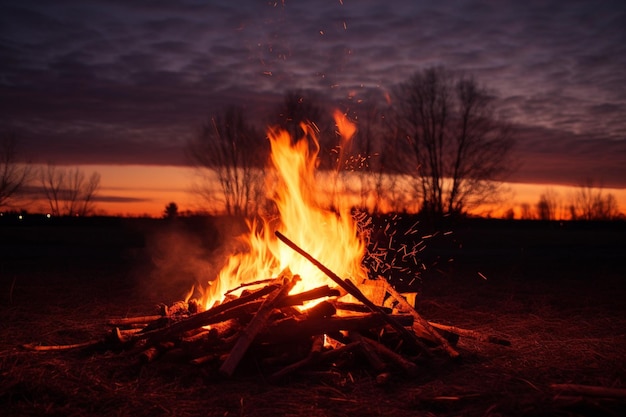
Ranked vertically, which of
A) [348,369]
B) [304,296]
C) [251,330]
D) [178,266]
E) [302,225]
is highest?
[302,225]

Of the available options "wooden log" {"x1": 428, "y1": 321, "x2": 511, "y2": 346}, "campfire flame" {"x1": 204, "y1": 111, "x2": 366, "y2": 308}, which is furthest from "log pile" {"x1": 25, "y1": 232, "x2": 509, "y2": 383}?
"campfire flame" {"x1": 204, "y1": 111, "x2": 366, "y2": 308}

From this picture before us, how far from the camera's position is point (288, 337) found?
5473 mm

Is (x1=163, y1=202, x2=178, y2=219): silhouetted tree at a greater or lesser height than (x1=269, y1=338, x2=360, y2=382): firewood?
greater

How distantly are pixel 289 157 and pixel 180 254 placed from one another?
6573 millimetres

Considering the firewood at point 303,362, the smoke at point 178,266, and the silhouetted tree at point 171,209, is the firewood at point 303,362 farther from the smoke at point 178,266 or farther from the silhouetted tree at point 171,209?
the silhouetted tree at point 171,209

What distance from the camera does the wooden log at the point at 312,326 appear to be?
5465 mm

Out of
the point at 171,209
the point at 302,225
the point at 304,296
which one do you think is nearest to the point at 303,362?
the point at 304,296

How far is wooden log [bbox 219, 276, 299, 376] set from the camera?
4.98 m

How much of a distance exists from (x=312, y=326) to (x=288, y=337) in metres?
0.27

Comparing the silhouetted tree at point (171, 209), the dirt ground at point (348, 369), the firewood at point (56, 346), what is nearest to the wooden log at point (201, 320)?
the dirt ground at point (348, 369)

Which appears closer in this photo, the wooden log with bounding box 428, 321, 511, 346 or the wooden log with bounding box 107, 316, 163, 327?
the wooden log with bounding box 428, 321, 511, 346

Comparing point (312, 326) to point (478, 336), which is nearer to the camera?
point (312, 326)

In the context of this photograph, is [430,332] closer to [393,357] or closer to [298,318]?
[393,357]

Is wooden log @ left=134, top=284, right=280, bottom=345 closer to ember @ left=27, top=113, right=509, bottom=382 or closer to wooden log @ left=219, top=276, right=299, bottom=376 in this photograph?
ember @ left=27, top=113, right=509, bottom=382
